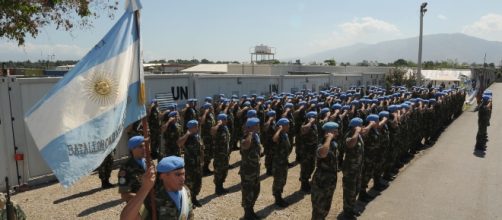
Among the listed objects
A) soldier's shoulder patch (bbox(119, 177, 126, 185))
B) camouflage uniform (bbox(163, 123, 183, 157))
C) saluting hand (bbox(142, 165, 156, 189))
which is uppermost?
saluting hand (bbox(142, 165, 156, 189))

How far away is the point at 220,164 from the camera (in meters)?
8.65

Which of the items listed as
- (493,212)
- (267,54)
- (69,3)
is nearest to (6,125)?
(69,3)

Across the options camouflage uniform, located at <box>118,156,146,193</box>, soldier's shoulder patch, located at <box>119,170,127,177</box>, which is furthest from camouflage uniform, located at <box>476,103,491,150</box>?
soldier's shoulder patch, located at <box>119,170,127,177</box>

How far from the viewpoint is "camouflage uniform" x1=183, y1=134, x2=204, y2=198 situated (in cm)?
770

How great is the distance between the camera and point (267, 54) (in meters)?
59.3

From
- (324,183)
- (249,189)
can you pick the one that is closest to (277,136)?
(249,189)

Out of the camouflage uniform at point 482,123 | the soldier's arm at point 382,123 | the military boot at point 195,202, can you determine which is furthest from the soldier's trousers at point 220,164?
the camouflage uniform at point 482,123

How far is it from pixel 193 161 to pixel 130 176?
2.77 meters

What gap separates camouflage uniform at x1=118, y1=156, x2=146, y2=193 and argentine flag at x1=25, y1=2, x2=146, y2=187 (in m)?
1.71

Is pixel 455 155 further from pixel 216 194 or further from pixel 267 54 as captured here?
pixel 267 54

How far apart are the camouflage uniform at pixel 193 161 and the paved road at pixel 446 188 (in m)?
3.31

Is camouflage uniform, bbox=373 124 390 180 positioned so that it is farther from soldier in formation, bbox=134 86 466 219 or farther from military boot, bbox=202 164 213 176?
military boot, bbox=202 164 213 176

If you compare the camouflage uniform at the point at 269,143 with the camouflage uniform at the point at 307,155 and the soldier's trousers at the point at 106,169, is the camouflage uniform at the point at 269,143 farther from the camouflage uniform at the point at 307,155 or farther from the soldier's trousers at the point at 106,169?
the soldier's trousers at the point at 106,169

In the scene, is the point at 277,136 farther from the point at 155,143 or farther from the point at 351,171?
the point at 155,143
